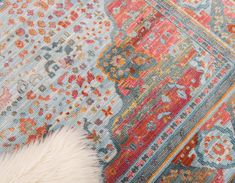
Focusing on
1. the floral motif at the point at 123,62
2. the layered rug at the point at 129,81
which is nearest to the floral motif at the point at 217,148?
the layered rug at the point at 129,81

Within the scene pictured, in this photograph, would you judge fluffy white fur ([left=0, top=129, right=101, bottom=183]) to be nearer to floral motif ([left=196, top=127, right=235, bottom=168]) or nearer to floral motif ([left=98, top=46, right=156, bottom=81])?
floral motif ([left=98, top=46, right=156, bottom=81])

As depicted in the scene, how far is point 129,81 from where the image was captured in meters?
1.66

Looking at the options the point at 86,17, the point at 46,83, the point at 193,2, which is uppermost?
the point at 193,2

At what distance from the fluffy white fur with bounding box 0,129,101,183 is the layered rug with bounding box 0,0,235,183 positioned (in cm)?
11

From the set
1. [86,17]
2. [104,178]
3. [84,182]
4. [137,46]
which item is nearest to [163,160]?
[104,178]

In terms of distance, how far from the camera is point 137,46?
171 centimetres

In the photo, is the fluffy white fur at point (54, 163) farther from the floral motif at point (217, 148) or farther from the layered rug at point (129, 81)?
the floral motif at point (217, 148)

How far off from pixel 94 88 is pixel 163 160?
47 cm

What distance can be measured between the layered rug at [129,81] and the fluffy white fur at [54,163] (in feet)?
0.35

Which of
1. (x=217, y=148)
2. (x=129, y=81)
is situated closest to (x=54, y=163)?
(x=129, y=81)

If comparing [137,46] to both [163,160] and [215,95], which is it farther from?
[163,160]

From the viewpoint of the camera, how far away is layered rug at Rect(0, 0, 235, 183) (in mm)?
1560

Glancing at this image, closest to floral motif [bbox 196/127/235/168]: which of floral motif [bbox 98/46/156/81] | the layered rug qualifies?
the layered rug

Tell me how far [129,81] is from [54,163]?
0.56 meters
